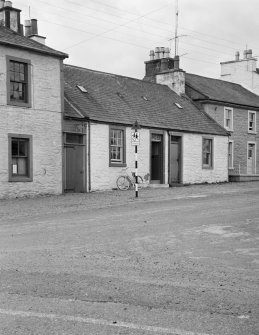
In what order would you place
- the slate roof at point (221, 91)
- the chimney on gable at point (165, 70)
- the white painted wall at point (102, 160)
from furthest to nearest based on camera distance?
the slate roof at point (221, 91)
the chimney on gable at point (165, 70)
the white painted wall at point (102, 160)

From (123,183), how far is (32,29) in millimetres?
9501

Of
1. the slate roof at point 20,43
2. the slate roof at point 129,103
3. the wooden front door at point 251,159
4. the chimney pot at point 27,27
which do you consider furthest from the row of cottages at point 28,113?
the wooden front door at point 251,159

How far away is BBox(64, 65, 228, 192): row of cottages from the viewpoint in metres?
25.1

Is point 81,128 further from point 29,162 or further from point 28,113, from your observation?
point 29,162

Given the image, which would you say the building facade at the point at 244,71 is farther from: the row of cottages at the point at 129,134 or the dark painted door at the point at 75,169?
the dark painted door at the point at 75,169

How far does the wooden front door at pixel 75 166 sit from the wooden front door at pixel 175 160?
7.20 meters

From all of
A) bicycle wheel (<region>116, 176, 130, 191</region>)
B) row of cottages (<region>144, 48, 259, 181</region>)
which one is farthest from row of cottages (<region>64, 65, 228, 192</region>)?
row of cottages (<region>144, 48, 259, 181</region>)

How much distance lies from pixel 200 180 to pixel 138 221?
1955 centimetres

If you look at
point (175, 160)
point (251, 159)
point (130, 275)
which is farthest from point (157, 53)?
point (130, 275)

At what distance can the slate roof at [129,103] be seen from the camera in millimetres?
26406

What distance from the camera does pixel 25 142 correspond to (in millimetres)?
22312

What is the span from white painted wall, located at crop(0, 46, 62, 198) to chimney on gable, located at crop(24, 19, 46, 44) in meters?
3.96

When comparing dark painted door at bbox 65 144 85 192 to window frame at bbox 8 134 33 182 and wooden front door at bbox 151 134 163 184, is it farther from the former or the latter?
wooden front door at bbox 151 134 163 184

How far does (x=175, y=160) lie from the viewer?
102 feet
